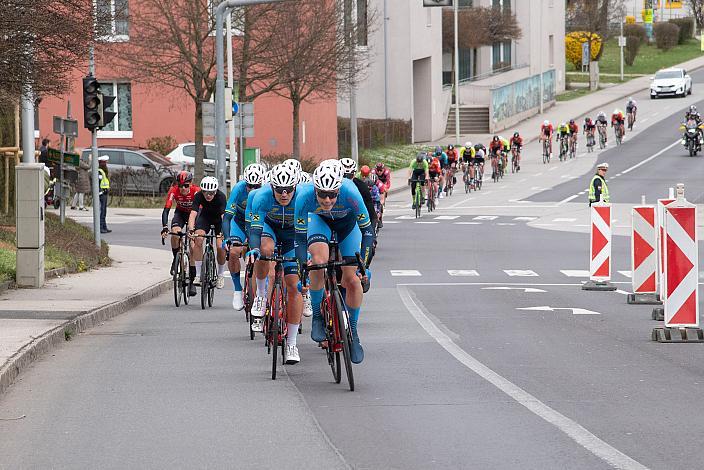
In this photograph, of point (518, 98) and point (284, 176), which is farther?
point (518, 98)

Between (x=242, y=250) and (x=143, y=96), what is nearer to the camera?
(x=242, y=250)

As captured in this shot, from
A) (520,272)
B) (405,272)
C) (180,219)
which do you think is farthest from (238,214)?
(520,272)

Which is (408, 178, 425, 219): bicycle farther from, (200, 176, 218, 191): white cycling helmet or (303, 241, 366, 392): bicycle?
(303, 241, 366, 392): bicycle

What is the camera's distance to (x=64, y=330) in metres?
14.7

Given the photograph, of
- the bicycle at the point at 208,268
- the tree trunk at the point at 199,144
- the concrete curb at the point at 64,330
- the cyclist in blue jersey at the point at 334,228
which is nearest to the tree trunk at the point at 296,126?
the tree trunk at the point at 199,144

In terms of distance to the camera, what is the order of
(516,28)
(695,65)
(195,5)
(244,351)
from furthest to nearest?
(695,65)
(516,28)
(195,5)
(244,351)

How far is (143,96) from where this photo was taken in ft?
170

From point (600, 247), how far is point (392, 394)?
33.3 feet

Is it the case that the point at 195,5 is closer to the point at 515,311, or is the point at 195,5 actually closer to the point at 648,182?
the point at 648,182

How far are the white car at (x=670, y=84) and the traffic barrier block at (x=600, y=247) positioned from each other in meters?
66.8

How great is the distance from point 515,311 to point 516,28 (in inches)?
2608

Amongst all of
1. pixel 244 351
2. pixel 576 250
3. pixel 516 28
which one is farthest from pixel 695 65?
pixel 244 351

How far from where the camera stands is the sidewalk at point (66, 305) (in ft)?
41.8

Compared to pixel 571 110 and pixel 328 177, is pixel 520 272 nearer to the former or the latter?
pixel 328 177
